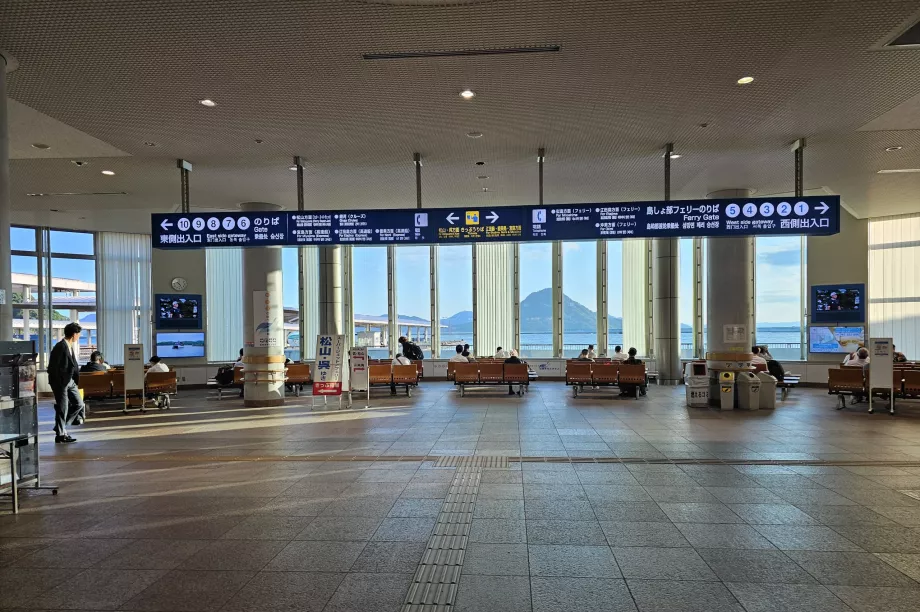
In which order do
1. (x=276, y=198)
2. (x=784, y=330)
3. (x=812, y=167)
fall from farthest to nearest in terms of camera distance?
(x=784, y=330)
(x=276, y=198)
(x=812, y=167)

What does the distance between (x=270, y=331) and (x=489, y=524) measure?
9740 millimetres

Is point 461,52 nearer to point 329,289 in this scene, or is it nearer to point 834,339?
point 329,289

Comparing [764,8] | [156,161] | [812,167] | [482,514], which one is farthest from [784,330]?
[156,161]

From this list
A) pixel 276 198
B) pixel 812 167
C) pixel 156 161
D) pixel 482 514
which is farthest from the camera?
pixel 276 198

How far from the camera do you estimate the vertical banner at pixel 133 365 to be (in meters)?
12.7

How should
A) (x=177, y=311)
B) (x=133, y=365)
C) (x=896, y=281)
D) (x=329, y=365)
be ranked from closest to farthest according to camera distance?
1. (x=133, y=365)
2. (x=329, y=365)
3. (x=896, y=281)
4. (x=177, y=311)

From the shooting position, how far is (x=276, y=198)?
501 inches

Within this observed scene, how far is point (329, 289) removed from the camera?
20.0 m

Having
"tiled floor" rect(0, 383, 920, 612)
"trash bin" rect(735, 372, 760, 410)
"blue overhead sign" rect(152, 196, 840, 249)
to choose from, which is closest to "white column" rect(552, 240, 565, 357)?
"trash bin" rect(735, 372, 760, 410)

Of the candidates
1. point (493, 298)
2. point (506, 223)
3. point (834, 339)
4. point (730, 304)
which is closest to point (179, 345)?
point (493, 298)

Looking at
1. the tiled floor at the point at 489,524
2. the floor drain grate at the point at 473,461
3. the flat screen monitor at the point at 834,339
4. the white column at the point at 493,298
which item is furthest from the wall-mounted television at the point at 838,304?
the floor drain grate at the point at 473,461

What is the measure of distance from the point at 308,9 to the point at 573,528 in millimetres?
5062

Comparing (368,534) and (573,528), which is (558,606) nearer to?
(573,528)

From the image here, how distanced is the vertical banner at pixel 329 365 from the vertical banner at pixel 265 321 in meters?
1.14
